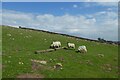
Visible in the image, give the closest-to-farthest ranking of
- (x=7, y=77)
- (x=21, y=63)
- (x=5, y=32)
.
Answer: (x=7, y=77)
(x=21, y=63)
(x=5, y=32)

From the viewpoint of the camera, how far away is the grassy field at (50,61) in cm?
3869

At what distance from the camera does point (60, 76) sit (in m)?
37.6

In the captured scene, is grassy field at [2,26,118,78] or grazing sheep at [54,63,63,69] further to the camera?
grazing sheep at [54,63,63,69]

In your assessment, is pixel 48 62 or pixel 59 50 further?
pixel 59 50

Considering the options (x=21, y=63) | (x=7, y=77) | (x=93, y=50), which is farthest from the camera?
(x=93, y=50)

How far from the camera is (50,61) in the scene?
143ft


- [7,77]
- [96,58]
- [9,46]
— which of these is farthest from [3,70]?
[96,58]

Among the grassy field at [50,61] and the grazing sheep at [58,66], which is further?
the grazing sheep at [58,66]

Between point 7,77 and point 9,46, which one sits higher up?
point 9,46

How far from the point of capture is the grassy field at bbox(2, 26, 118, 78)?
3869 centimetres

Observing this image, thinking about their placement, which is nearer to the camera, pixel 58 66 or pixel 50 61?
pixel 58 66

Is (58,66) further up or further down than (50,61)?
Answer: further down

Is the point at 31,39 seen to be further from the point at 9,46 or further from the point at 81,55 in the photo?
the point at 81,55

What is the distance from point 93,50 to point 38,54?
46.1 ft
